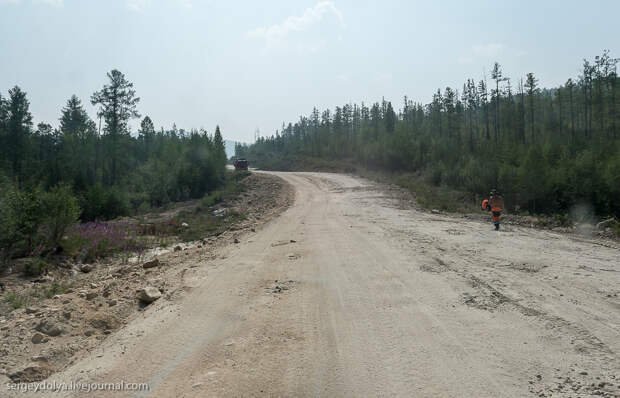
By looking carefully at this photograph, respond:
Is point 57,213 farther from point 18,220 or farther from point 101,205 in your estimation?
point 101,205

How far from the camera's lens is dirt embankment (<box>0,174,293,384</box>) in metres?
4.87

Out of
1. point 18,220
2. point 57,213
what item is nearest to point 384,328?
point 18,220

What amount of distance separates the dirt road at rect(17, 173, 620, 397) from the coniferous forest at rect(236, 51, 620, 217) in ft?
37.1

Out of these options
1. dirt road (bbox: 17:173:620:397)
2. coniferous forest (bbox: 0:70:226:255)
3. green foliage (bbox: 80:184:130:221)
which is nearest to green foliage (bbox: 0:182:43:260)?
coniferous forest (bbox: 0:70:226:255)

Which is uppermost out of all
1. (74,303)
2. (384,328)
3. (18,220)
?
(18,220)

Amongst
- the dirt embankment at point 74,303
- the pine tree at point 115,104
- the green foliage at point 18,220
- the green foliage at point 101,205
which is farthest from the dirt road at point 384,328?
the pine tree at point 115,104

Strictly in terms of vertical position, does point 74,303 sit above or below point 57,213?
below

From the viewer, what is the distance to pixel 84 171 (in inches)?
1751

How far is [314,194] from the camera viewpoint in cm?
2486

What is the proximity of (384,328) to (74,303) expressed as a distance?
550 centimetres

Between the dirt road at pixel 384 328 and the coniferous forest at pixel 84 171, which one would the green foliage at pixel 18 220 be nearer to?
the coniferous forest at pixel 84 171

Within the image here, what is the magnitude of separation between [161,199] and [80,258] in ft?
70.5

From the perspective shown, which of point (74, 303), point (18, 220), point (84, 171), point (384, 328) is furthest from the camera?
point (84, 171)

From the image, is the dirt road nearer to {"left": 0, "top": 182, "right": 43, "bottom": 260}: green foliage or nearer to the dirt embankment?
the dirt embankment
